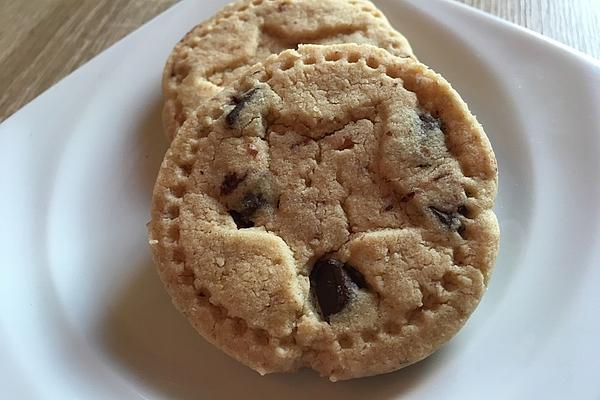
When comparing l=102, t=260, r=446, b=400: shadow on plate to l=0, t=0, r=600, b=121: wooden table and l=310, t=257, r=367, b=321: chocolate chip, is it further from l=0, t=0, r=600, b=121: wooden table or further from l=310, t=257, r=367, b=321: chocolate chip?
l=0, t=0, r=600, b=121: wooden table

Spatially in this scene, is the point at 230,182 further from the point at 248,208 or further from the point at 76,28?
the point at 76,28

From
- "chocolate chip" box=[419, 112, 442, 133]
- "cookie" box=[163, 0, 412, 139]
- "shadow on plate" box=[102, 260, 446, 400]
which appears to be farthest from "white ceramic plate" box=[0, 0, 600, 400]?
"chocolate chip" box=[419, 112, 442, 133]

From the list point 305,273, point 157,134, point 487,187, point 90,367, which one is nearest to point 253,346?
point 305,273

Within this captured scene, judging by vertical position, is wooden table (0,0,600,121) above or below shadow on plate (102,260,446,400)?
above

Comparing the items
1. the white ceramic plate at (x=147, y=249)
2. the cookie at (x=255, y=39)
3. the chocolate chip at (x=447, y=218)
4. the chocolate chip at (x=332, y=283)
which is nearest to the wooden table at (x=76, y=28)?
the white ceramic plate at (x=147, y=249)

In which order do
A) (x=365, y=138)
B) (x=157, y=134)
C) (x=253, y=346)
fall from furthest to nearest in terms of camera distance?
1. (x=157, y=134)
2. (x=365, y=138)
3. (x=253, y=346)

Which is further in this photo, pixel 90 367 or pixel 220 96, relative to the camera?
pixel 220 96

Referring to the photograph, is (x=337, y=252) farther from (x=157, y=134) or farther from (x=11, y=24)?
(x=11, y=24)
